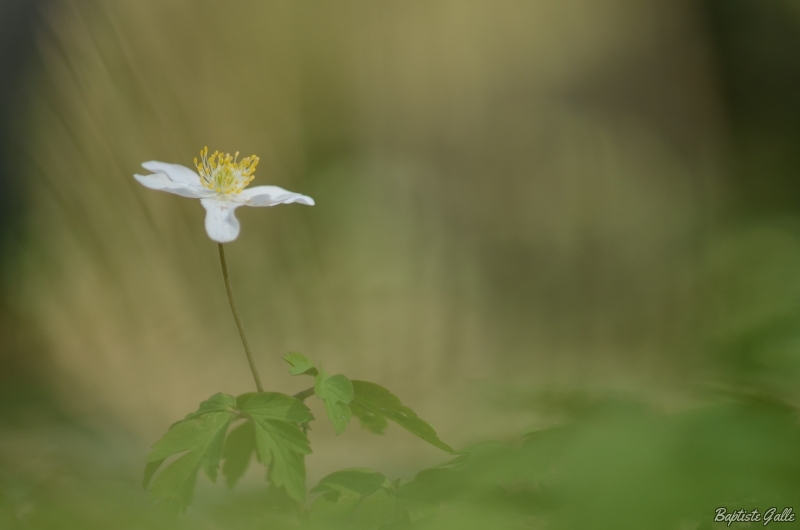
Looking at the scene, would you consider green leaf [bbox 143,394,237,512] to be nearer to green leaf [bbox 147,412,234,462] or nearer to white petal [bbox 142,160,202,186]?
green leaf [bbox 147,412,234,462]

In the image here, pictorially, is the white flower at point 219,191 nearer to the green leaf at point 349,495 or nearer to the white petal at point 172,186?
the white petal at point 172,186

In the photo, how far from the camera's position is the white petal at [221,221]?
0.39m

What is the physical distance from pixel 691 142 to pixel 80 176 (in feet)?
4.77

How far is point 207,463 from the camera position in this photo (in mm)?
320

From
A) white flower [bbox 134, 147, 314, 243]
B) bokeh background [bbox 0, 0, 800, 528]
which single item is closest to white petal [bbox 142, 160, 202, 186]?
white flower [bbox 134, 147, 314, 243]

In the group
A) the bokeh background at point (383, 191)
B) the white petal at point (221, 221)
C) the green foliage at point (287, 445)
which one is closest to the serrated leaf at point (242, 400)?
the green foliage at point (287, 445)

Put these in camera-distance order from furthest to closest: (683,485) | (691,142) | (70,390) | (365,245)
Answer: (691,142) < (365,245) < (70,390) < (683,485)

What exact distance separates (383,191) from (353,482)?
3.42ft

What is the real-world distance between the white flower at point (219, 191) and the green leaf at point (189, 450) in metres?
0.12

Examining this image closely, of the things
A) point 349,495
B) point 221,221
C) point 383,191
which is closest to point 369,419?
point 349,495

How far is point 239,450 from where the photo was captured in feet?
1.42

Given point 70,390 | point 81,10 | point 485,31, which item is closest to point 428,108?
point 485,31

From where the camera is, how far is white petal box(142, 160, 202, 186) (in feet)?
1.46

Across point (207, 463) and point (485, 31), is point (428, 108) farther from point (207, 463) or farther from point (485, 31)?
point (207, 463)
